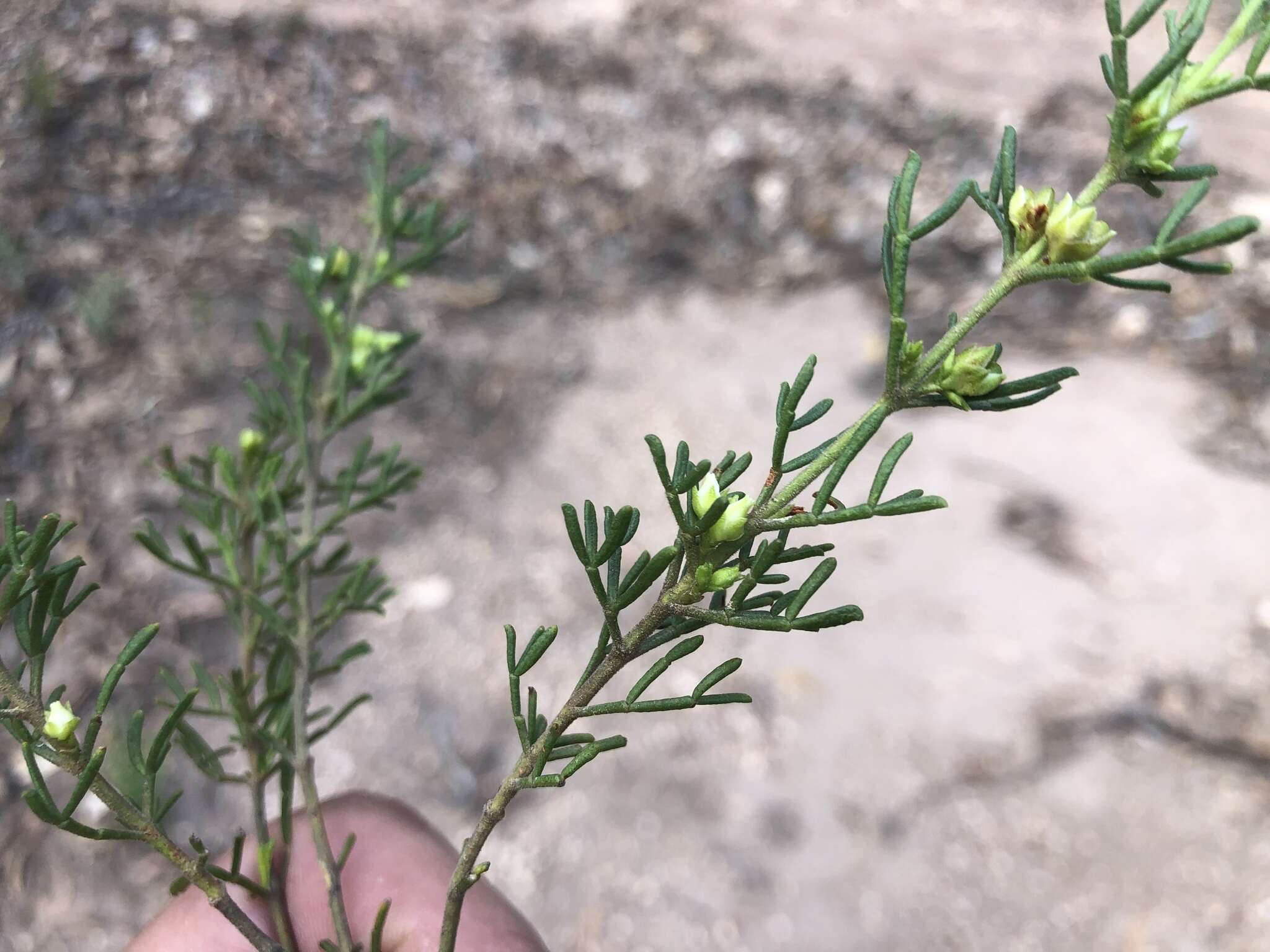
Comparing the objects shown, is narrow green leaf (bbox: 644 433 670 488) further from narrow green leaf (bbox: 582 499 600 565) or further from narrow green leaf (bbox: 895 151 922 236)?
narrow green leaf (bbox: 895 151 922 236)

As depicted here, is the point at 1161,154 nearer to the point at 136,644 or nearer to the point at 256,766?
the point at 136,644

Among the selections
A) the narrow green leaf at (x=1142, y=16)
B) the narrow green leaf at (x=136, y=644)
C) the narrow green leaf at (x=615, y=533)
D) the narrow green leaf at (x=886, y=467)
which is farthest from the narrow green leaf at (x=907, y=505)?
the narrow green leaf at (x=136, y=644)

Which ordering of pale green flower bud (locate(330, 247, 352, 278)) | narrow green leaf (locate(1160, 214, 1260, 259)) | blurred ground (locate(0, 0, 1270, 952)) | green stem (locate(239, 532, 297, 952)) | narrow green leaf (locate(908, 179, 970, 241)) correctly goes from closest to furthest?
1. narrow green leaf (locate(1160, 214, 1260, 259))
2. narrow green leaf (locate(908, 179, 970, 241))
3. green stem (locate(239, 532, 297, 952))
4. pale green flower bud (locate(330, 247, 352, 278))
5. blurred ground (locate(0, 0, 1270, 952))

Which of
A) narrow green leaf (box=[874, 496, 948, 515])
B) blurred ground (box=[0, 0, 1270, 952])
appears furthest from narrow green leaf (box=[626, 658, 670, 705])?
blurred ground (box=[0, 0, 1270, 952])

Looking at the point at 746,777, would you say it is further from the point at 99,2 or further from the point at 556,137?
the point at 99,2

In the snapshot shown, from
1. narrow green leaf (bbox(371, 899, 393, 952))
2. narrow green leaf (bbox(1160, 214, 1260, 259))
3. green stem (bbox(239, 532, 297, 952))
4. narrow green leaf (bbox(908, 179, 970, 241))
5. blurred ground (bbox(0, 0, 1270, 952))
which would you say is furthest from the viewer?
blurred ground (bbox(0, 0, 1270, 952))

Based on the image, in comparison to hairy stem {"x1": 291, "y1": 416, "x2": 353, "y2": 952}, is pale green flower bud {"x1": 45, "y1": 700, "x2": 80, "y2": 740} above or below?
above

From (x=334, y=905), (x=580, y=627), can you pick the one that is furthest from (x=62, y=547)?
(x=334, y=905)
